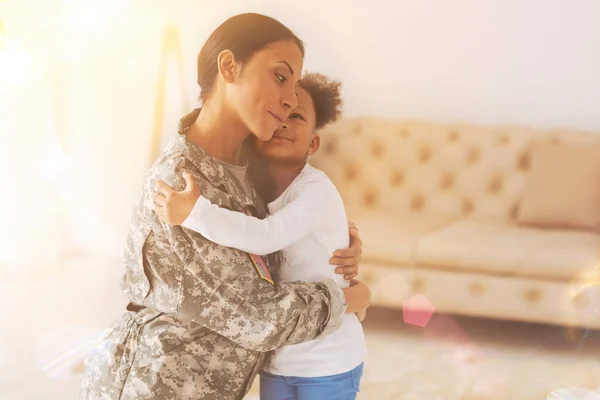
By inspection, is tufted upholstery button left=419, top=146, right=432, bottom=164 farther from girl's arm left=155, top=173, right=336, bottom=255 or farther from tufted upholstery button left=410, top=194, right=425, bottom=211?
girl's arm left=155, top=173, right=336, bottom=255

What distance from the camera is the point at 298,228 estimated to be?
1033 mm

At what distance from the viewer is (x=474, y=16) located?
1343 mm

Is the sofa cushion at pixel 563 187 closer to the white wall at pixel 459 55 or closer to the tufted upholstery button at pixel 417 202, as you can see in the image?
the white wall at pixel 459 55

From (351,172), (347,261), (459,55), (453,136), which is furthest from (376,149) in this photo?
(347,261)

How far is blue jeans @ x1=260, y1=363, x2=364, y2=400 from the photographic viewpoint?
109 centimetres

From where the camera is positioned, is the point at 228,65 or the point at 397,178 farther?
the point at 397,178

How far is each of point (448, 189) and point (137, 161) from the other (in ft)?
2.85

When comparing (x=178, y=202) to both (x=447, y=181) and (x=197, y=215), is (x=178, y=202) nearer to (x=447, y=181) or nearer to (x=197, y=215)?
(x=197, y=215)

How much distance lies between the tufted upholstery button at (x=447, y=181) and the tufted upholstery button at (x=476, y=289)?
0.28 m

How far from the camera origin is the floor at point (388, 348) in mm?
1516

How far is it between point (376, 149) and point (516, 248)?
46 centimetres

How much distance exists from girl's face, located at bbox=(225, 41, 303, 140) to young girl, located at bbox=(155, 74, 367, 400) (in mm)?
84

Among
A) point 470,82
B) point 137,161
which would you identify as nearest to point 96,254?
point 137,161

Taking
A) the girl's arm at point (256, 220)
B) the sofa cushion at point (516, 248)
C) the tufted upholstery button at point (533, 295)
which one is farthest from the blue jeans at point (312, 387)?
the tufted upholstery button at point (533, 295)
